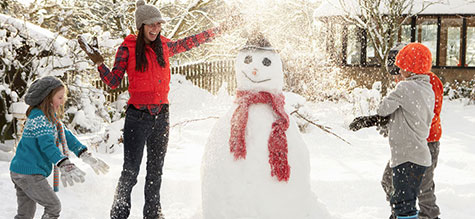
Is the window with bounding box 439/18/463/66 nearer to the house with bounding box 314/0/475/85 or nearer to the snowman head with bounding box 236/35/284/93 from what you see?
the house with bounding box 314/0/475/85

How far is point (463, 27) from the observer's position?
14875mm

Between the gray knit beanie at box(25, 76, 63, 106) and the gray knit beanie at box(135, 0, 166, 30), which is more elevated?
the gray knit beanie at box(135, 0, 166, 30)

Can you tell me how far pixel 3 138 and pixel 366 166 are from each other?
5.03 meters

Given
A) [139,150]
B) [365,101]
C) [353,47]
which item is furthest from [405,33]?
[139,150]

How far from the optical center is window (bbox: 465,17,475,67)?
48.9 ft

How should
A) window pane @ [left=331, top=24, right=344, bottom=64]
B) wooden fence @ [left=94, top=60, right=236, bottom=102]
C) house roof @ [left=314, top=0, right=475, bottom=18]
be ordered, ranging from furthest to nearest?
1. window pane @ [left=331, top=24, right=344, bottom=64]
2. house roof @ [left=314, top=0, right=475, bottom=18]
3. wooden fence @ [left=94, top=60, right=236, bottom=102]

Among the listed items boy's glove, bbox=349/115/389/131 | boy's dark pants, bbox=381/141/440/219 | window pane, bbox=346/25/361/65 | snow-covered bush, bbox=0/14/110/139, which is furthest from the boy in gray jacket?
window pane, bbox=346/25/361/65

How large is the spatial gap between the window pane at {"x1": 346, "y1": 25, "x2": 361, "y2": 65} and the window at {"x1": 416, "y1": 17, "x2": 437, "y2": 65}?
204cm

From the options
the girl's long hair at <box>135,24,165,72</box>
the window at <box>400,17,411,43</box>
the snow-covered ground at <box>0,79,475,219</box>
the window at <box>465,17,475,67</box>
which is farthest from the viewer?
the window at <box>400,17,411,43</box>

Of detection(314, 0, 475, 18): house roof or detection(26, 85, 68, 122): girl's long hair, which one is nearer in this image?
detection(26, 85, 68, 122): girl's long hair

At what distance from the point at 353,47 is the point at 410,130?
44.4 feet

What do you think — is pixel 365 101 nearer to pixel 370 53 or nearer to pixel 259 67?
pixel 259 67

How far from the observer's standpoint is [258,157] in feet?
10.5

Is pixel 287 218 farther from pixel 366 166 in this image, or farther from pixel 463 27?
pixel 463 27
